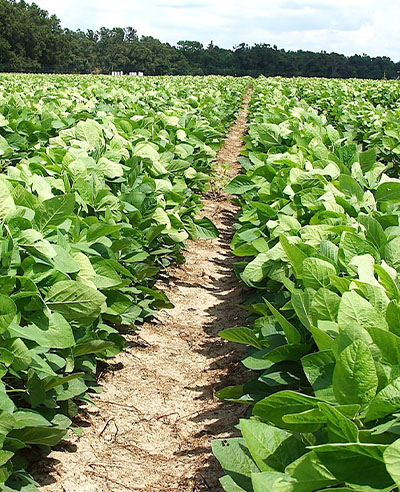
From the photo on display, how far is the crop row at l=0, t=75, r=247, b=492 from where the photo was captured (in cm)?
219

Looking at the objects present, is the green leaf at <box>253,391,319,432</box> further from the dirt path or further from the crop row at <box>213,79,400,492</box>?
the dirt path

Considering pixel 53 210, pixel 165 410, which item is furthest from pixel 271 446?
pixel 165 410

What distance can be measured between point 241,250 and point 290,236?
39.6 inches

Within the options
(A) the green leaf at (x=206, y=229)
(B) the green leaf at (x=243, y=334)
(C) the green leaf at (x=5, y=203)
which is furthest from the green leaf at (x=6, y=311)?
(A) the green leaf at (x=206, y=229)

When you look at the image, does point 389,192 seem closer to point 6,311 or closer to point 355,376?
point 355,376

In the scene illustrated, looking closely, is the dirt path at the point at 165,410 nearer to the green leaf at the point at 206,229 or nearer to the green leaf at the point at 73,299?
the green leaf at the point at 206,229

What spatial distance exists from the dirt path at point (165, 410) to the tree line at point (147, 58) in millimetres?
58224

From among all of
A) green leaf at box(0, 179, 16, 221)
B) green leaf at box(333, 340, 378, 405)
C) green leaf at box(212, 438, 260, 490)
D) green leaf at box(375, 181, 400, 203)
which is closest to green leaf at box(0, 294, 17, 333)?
green leaf at box(0, 179, 16, 221)

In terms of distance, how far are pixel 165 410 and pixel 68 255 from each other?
1384mm

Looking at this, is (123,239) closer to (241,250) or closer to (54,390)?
(241,250)

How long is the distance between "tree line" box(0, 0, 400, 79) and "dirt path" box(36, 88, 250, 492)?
58.2m

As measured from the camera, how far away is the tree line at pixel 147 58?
62.3 metres

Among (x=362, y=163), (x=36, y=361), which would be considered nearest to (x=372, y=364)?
(x=36, y=361)

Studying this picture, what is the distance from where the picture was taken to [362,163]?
4094mm
